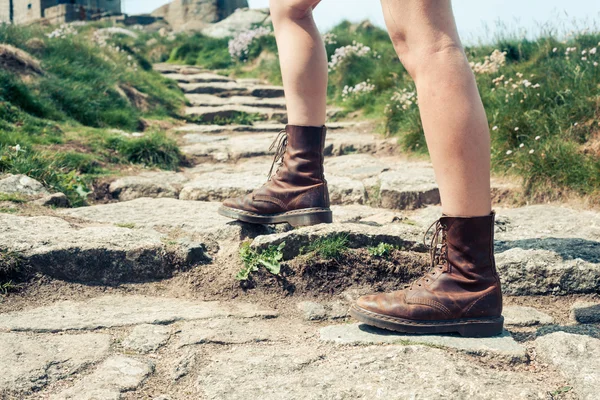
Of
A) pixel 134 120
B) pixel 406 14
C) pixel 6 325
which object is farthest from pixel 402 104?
pixel 6 325

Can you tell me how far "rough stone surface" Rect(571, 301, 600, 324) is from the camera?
1954mm

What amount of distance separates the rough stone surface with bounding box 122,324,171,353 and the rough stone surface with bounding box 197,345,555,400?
198 millimetres

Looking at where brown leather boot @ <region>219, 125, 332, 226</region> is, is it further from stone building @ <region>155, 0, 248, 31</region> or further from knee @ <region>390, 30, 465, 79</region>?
stone building @ <region>155, 0, 248, 31</region>

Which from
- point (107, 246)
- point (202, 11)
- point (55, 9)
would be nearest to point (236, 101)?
point (107, 246)

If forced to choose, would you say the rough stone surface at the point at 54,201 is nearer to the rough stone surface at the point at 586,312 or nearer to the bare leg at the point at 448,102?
the bare leg at the point at 448,102

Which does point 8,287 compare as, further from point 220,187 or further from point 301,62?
point 220,187

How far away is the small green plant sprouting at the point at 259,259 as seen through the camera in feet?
7.06

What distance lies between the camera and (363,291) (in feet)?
7.00

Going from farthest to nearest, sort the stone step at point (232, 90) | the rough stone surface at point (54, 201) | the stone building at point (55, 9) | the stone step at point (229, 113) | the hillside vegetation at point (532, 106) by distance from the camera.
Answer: the stone building at point (55, 9)
the stone step at point (232, 90)
the stone step at point (229, 113)
the hillside vegetation at point (532, 106)
the rough stone surface at point (54, 201)

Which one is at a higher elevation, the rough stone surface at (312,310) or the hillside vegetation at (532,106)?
the hillside vegetation at (532,106)

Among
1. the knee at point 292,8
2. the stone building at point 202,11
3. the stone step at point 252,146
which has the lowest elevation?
the stone step at point 252,146

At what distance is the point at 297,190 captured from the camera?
2340 mm

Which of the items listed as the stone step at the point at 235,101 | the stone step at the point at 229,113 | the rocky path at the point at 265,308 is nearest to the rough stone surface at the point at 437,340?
the rocky path at the point at 265,308

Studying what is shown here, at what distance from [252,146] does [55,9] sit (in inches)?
834
